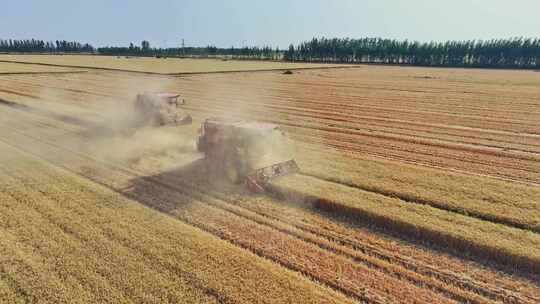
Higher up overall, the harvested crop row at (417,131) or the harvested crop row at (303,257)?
the harvested crop row at (417,131)

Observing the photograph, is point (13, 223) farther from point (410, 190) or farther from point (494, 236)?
point (494, 236)

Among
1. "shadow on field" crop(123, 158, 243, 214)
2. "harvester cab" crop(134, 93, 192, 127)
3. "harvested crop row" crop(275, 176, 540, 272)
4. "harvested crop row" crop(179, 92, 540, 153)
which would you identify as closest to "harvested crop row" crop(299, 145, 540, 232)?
"harvested crop row" crop(275, 176, 540, 272)

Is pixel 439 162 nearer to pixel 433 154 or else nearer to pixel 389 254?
pixel 433 154

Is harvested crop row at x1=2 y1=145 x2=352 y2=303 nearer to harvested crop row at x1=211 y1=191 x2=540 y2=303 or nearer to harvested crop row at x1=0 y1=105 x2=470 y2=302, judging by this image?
harvested crop row at x1=0 y1=105 x2=470 y2=302

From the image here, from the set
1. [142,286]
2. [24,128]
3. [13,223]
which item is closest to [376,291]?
[142,286]

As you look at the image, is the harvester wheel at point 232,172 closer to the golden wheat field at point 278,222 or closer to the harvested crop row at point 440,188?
the golden wheat field at point 278,222

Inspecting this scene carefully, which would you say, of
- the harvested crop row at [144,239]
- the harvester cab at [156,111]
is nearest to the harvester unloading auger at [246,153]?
the harvested crop row at [144,239]
